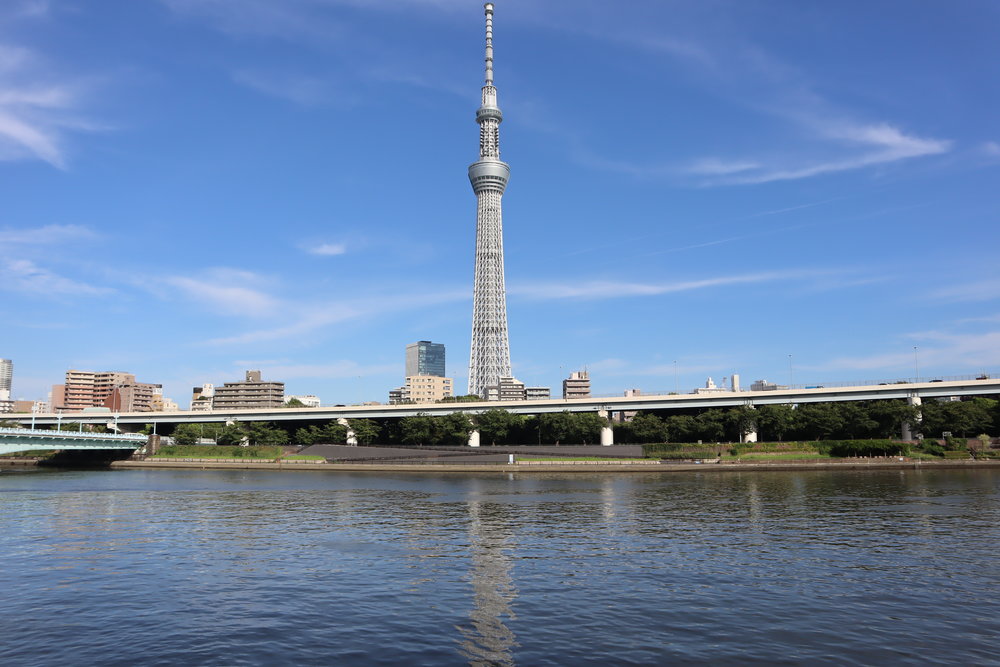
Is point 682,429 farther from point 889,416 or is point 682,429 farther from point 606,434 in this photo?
point 889,416

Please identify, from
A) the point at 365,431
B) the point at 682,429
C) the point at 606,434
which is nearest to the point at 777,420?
the point at 682,429

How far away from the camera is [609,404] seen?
130000mm

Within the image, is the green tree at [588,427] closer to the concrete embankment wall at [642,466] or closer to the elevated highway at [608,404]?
the elevated highway at [608,404]

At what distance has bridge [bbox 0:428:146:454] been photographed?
99.7 m

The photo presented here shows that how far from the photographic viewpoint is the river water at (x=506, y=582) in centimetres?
1997

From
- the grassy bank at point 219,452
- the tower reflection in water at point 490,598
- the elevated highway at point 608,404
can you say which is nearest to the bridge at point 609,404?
the elevated highway at point 608,404

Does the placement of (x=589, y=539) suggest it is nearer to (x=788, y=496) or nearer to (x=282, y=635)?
(x=282, y=635)

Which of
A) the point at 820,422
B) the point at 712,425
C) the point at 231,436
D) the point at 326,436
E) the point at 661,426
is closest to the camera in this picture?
the point at 820,422

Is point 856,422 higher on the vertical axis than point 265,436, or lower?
higher

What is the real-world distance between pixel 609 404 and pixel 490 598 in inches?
4192

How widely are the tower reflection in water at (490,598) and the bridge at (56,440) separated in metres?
85.2

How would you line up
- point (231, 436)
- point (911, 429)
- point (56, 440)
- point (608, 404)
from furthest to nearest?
point (231, 436) → point (608, 404) → point (911, 429) → point (56, 440)

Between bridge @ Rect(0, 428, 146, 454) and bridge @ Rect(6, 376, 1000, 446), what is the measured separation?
49.7 feet

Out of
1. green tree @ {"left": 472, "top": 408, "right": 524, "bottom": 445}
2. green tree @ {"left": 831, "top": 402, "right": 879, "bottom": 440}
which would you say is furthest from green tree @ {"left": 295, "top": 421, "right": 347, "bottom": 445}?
green tree @ {"left": 831, "top": 402, "right": 879, "bottom": 440}
